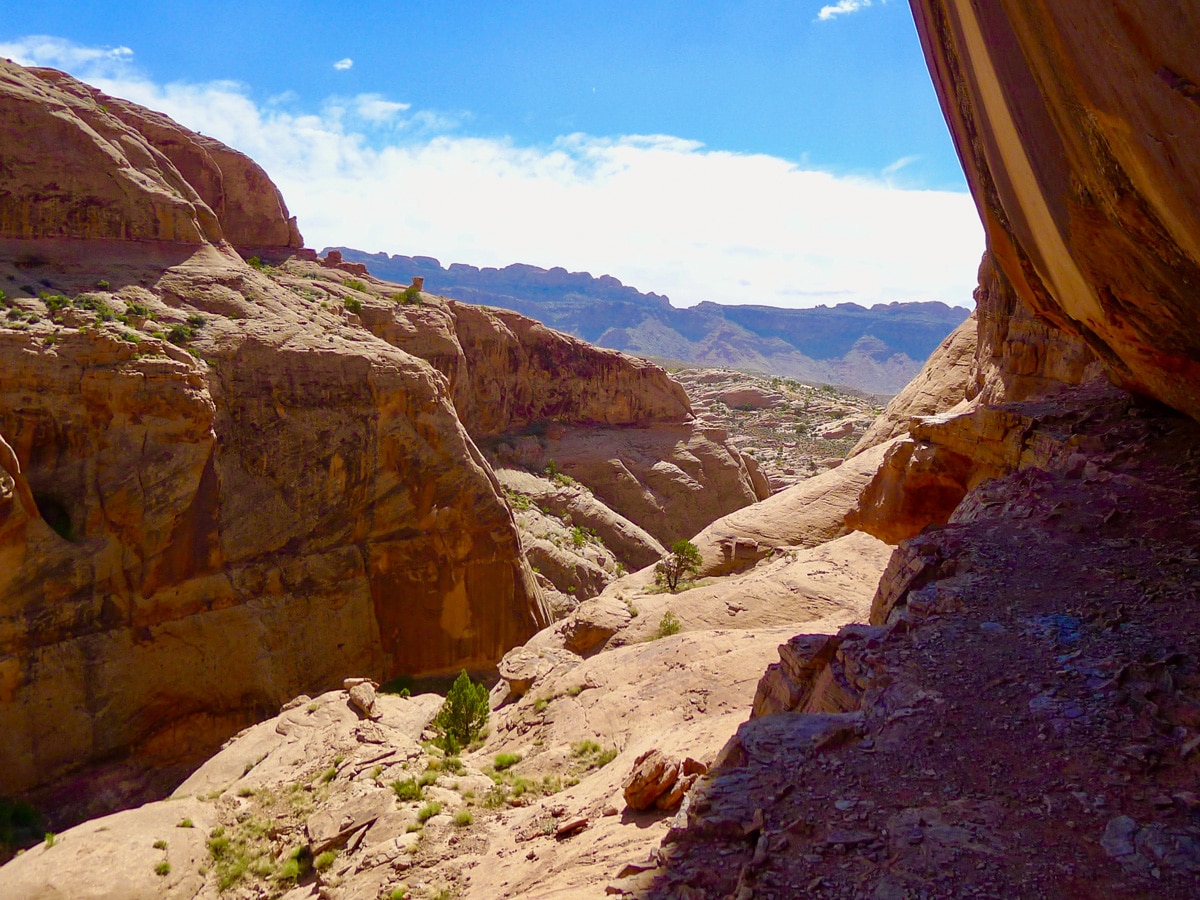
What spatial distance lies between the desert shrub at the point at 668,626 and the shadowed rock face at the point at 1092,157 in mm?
12461

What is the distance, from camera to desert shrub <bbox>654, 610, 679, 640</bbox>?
2053cm

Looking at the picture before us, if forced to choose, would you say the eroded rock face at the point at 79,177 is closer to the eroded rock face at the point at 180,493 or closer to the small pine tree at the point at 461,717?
the eroded rock face at the point at 180,493

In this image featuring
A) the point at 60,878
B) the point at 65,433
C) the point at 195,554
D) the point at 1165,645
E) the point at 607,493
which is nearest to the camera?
the point at 1165,645

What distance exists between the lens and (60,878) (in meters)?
12.6

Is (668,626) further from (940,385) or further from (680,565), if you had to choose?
(940,385)

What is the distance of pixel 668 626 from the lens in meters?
20.6

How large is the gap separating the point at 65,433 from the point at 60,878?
12827 mm

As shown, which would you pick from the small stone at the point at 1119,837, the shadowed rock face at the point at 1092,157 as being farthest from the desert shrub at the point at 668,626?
the small stone at the point at 1119,837

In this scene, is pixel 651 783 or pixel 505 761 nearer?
pixel 651 783

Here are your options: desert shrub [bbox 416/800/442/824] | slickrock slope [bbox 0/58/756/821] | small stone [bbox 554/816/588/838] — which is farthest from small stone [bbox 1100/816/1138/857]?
slickrock slope [bbox 0/58/756/821]

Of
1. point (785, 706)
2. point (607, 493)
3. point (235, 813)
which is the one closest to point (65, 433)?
point (235, 813)

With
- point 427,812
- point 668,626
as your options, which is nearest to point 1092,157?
point 427,812

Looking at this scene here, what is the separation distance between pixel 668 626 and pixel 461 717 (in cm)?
645

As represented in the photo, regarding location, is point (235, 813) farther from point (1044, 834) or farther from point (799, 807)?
point (1044, 834)
